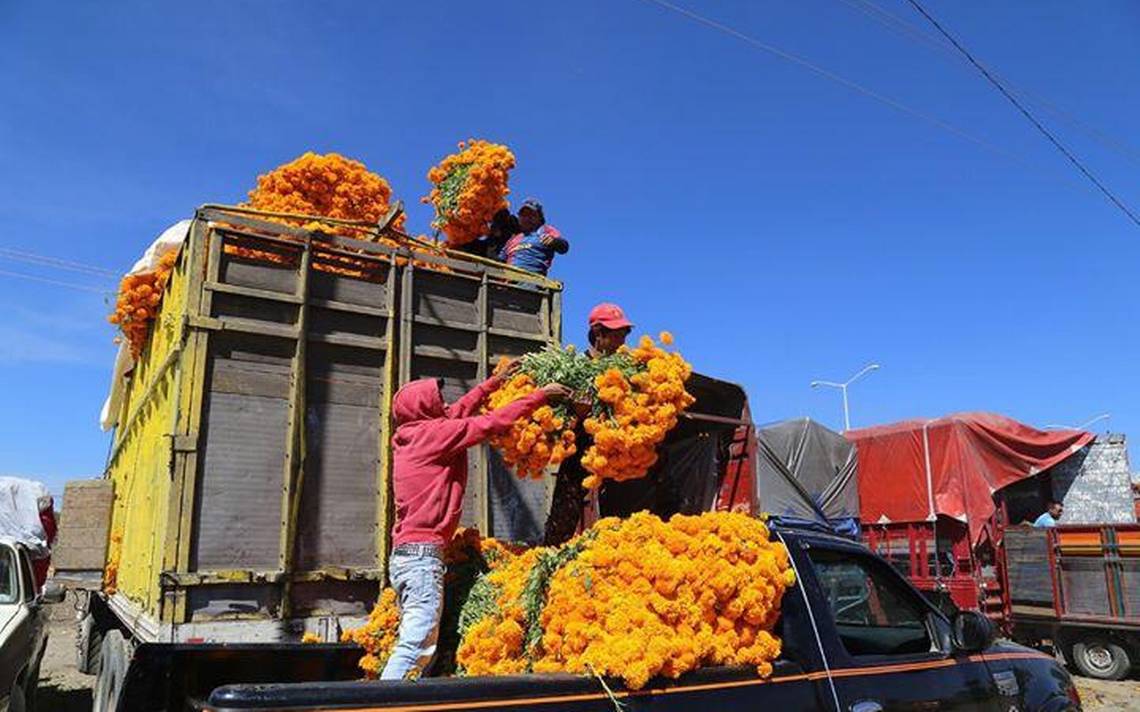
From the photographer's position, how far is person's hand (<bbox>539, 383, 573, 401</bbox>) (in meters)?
4.43

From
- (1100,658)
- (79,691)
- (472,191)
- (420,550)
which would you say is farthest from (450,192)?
(1100,658)

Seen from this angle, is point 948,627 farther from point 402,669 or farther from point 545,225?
point 545,225

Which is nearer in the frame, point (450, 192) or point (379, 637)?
point (379, 637)

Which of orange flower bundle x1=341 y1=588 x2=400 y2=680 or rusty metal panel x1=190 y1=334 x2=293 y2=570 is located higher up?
rusty metal panel x1=190 y1=334 x2=293 y2=570

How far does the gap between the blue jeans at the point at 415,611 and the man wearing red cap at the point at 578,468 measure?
100 cm

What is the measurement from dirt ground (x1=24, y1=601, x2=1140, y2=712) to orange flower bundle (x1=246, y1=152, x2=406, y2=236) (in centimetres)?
642

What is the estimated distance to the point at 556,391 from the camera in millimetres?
4445

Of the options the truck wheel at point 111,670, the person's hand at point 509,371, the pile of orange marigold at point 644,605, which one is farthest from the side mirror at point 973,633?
the truck wheel at point 111,670

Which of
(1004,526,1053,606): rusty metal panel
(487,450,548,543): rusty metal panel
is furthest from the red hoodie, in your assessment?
(1004,526,1053,606): rusty metal panel

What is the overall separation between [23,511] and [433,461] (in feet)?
38.5

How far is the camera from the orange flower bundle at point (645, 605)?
3082mm

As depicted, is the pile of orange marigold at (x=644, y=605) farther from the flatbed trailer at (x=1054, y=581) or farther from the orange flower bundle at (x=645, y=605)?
the flatbed trailer at (x=1054, y=581)

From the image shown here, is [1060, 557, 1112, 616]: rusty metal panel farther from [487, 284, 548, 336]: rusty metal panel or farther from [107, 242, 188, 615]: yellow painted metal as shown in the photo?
[107, 242, 188, 615]: yellow painted metal

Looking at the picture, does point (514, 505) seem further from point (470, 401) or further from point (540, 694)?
point (540, 694)
